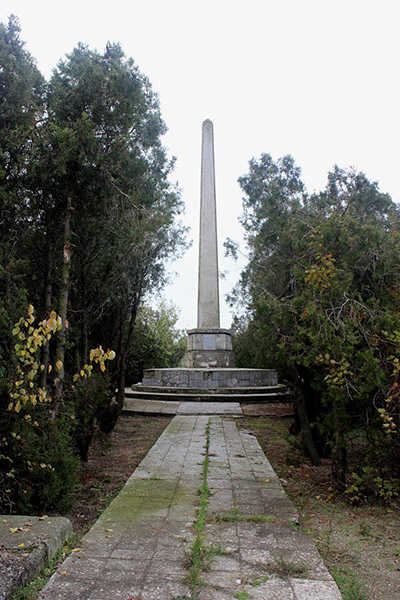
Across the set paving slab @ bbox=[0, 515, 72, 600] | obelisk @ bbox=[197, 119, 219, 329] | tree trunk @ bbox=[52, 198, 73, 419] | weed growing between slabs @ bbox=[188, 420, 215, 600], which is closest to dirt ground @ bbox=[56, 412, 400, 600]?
paving slab @ bbox=[0, 515, 72, 600]

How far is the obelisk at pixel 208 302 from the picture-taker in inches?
656

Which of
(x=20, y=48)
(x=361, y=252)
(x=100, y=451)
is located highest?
(x=20, y=48)

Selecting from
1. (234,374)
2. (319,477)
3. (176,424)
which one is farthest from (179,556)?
(234,374)

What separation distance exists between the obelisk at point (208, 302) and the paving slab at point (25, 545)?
1350cm

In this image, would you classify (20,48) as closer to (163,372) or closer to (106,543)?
(106,543)

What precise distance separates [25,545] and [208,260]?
1459cm

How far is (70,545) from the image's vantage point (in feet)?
9.78

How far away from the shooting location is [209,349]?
1667 centimetres

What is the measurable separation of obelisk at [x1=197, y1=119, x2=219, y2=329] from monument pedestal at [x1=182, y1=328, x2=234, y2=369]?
31 cm

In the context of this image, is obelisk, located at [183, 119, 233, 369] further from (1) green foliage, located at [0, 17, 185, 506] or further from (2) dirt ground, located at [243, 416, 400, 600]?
(2) dirt ground, located at [243, 416, 400, 600]

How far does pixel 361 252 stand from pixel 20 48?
459cm

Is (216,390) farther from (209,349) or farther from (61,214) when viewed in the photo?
(61,214)

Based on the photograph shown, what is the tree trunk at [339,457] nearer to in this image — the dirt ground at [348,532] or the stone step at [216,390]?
the dirt ground at [348,532]

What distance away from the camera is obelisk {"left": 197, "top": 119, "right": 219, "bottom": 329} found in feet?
55.3
